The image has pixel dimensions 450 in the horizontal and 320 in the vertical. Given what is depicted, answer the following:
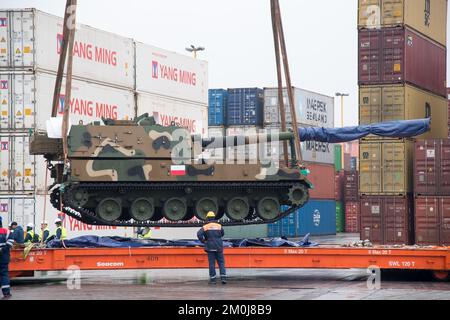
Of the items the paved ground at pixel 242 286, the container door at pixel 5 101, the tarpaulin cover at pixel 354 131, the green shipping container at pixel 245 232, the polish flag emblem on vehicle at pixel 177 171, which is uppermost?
the container door at pixel 5 101

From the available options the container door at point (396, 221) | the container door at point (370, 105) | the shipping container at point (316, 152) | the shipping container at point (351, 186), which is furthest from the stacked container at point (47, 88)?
the shipping container at point (351, 186)

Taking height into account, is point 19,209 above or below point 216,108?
below

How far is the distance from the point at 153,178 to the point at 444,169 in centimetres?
1364

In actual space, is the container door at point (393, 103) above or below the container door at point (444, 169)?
above

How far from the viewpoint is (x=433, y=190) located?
32.8 metres

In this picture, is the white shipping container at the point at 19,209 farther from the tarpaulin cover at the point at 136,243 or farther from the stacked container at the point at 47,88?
the tarpaulin cover at the point at 136,243

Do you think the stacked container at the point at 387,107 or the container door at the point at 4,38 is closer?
the container door at the point at 4,38

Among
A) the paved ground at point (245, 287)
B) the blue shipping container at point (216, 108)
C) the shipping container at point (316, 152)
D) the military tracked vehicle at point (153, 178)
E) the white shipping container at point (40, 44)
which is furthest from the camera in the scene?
the shipping container at point (316, 152)

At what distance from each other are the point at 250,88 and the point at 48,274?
2396 cm

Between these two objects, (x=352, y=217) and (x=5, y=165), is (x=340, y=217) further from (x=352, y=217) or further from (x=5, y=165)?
(x=5, y=165)

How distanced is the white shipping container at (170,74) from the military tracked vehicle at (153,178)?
12.0 meters

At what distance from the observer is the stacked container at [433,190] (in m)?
32.5

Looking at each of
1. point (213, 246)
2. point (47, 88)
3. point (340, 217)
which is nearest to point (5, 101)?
point (47, 88)
